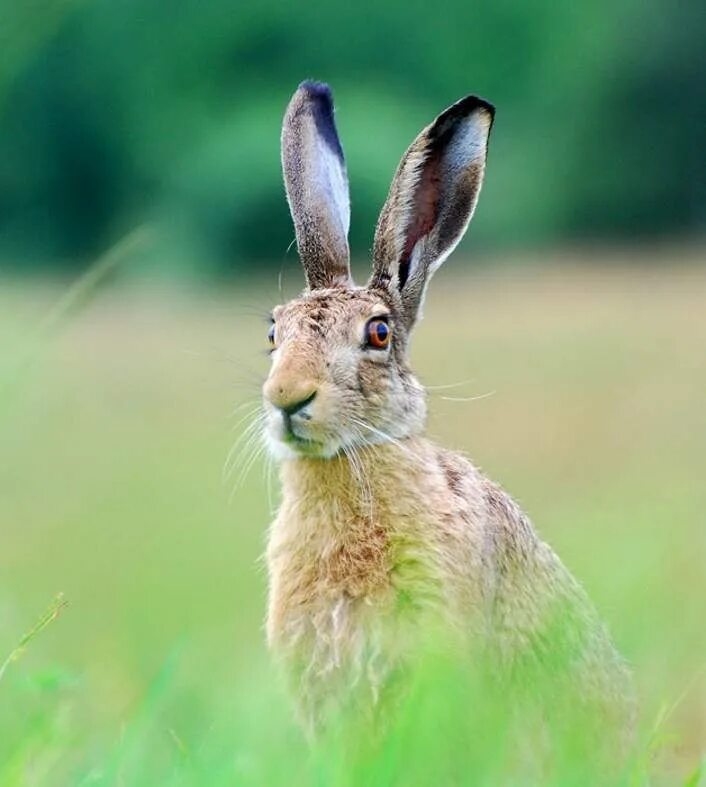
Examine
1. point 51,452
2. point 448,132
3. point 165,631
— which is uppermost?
point 448,132

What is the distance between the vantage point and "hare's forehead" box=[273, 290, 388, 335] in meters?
4.86

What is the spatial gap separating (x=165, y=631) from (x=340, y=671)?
0.60m

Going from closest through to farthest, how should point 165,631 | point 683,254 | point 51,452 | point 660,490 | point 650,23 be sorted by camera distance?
point 165,631
point 660,490
point 51,452
point 683,254
point 650,23

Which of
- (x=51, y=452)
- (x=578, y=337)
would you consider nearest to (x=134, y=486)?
(x=51, y=452)

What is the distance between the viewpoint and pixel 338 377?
187 inches

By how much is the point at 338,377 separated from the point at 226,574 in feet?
4.74

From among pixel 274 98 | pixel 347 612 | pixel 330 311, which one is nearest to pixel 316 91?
pixel 330 311

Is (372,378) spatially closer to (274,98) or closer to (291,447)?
(291,447)

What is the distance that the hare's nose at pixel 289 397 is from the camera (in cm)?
454

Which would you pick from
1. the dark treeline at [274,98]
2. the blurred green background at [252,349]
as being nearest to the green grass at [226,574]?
Answer: the blurred green background at [252,349]

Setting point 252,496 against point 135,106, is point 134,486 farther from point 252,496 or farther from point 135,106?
point 135,106

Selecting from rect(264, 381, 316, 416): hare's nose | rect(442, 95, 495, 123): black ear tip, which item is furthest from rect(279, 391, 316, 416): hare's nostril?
rect(442, 95, 495, 123): black ear tip

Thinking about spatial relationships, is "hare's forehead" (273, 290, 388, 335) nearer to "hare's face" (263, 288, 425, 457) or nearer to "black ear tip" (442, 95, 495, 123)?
"hare's face" (263, 288, 425, 457)

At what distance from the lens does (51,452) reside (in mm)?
11773
